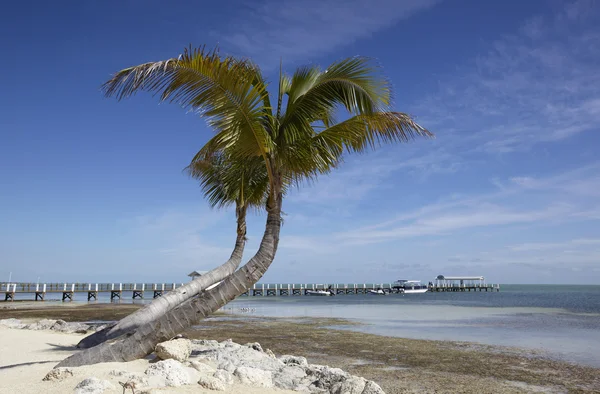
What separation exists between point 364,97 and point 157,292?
62924 millimetres

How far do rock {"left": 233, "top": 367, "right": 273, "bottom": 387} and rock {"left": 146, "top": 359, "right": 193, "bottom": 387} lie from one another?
0.85 m

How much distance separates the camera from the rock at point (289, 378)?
736cm

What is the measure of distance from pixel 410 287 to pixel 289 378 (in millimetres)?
91900

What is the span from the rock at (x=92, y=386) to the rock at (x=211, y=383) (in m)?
1.18

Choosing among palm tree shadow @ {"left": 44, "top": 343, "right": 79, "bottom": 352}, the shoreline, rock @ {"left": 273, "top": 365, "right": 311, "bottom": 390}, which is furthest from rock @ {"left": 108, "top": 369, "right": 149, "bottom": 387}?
the shoreline

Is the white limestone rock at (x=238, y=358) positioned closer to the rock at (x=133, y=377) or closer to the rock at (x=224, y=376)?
the rock at (x=224, y=376)

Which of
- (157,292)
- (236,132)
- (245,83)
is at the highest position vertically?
(245,83)

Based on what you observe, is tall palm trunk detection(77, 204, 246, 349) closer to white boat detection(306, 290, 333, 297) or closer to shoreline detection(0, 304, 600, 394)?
shoreline detection(0, 304, 600, 394)

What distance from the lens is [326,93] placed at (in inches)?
313

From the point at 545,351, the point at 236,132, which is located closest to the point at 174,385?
the point at 236,132

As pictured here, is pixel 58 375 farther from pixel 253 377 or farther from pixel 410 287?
pixel 410 287

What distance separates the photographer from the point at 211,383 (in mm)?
6363

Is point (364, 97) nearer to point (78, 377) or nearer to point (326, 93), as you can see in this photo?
point (326, 93)

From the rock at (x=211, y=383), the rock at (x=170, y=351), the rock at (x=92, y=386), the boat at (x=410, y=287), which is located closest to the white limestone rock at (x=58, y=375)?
the rock at (x=92, y=386)
